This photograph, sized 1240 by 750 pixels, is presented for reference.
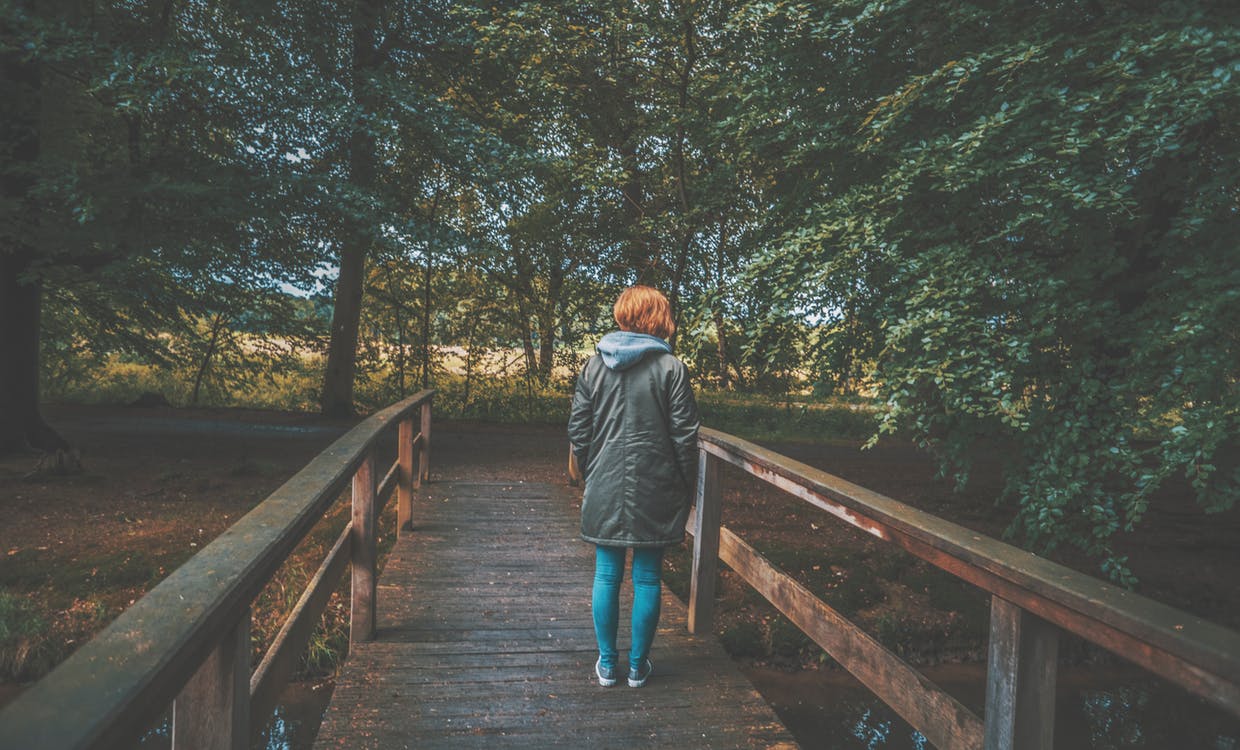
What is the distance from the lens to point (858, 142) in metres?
6.26

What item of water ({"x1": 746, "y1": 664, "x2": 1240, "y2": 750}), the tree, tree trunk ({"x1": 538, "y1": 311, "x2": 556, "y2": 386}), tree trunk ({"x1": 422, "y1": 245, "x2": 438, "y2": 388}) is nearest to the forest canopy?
the tree

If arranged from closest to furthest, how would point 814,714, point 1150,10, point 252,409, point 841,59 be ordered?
point 1150,10
point 814,714
point 841,59
point 252,409

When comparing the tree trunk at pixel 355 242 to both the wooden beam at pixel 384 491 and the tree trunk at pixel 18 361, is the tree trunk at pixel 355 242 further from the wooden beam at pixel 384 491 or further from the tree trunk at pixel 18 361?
the wooden beam at pixel 384 491

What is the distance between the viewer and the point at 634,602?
11.3 ft

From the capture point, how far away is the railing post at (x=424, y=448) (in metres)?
8.24

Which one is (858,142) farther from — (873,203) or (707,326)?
(707,326)

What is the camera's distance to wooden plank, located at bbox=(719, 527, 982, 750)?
217cm

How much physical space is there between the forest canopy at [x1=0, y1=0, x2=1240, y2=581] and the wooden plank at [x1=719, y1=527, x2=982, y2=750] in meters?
2.07

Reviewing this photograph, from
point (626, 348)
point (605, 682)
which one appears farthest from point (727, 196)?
point (605, 682)

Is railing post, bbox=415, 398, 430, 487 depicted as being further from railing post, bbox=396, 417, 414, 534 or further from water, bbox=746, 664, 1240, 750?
water, bbox=746, 664, 1240, 750

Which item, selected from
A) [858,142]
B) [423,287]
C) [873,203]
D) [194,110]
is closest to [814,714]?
[873,203]

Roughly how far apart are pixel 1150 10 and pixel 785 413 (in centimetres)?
1411

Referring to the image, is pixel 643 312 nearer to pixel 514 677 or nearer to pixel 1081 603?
pixel 514 677

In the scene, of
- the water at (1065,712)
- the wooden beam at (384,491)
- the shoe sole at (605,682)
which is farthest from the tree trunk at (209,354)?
the shoe sole at (605,682)
